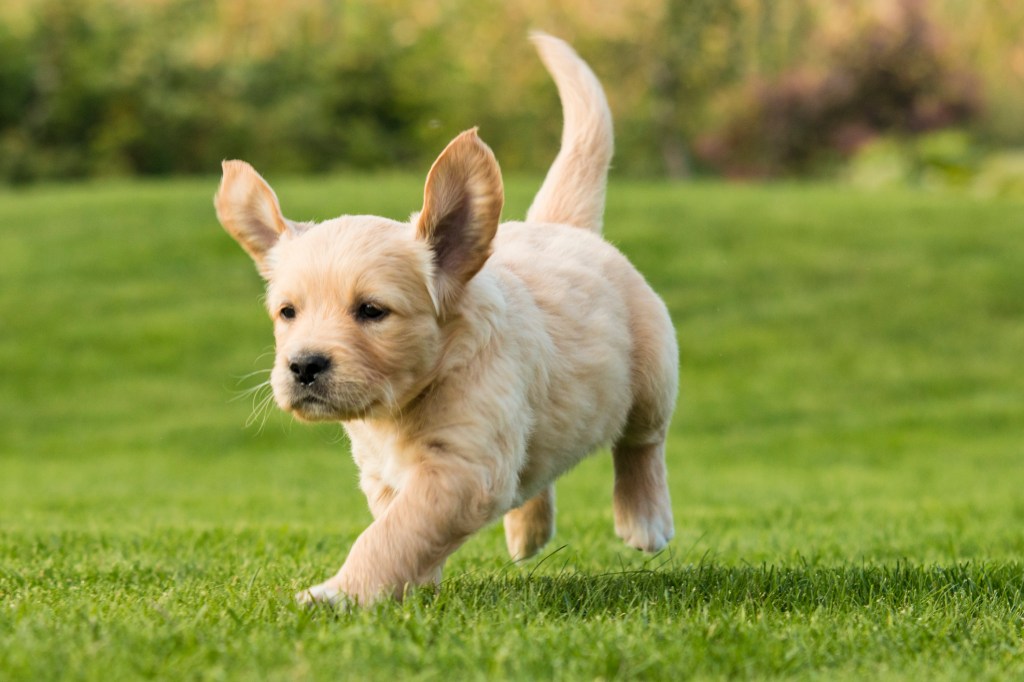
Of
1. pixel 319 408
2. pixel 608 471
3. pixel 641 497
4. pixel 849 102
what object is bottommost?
pixel 608 471

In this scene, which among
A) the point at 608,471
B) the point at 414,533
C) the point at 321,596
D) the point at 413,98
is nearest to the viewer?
the point at 321,596

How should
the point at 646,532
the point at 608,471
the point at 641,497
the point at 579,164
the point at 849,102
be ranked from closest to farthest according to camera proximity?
1. the point at 646,532
2. the point at 641,497
3. the point at 579,164
4. the point at 608,471
5. the point at 849,102

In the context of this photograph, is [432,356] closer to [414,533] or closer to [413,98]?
[414,533]

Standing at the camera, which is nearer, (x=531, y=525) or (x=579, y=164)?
(x=531, y=525)

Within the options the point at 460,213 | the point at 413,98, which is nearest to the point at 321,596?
the point at 460,213

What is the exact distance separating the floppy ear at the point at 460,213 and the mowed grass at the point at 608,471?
0.92m

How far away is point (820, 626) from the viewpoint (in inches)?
128

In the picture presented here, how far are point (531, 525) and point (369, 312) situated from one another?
1.60 metres

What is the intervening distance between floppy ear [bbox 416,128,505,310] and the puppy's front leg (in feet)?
1.67

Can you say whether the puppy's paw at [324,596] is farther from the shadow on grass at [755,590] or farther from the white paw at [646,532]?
the white paw at [646,532]

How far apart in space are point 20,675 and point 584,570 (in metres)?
2.39

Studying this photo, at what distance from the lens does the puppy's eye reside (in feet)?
11.4

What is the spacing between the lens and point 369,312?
3.49 metres

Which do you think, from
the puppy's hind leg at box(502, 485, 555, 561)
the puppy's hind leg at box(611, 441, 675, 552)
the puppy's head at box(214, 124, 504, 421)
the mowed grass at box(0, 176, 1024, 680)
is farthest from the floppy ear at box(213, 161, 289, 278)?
the puppy's hind leg at box(611, 441, 675, 552)
